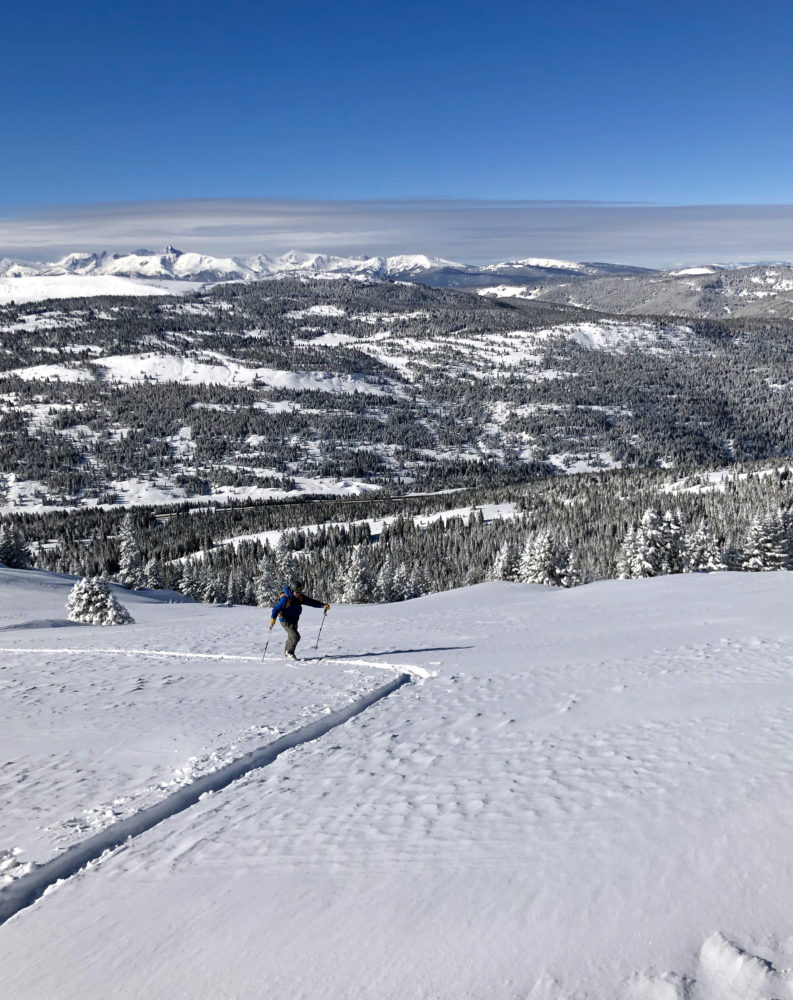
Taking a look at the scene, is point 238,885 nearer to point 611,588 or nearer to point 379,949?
point 379,949

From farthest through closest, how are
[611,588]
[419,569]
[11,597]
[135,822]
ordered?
[419,569] < [11,597] < [611,588] < [135,822]

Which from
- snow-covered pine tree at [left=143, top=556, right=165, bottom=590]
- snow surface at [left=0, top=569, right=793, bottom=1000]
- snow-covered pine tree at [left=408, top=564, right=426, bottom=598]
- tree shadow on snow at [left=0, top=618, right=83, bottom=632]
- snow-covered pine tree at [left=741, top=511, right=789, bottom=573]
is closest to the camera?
snow surface at [left=0, top=569, right=793, bottom=1000]

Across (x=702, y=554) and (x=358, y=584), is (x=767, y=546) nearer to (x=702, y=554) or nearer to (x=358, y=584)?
(x=702, y=554)

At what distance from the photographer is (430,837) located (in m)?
7.23

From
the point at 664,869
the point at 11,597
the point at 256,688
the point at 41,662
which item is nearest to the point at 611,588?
the point at 256,688

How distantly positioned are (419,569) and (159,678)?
7077cm

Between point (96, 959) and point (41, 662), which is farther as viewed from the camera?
point (41, 662)

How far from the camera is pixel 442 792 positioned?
27.8ft

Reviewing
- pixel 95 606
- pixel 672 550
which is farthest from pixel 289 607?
pixel 672 550

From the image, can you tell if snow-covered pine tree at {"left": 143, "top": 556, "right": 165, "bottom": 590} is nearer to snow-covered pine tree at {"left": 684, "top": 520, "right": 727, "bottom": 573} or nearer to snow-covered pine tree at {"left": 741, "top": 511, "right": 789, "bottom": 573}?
snow-covered pine tree at {"left": 684, "top": 520, "right": 727, "bottom": 573}

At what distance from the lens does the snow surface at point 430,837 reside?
17.1ft

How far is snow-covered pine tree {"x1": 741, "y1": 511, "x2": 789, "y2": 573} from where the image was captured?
189ft

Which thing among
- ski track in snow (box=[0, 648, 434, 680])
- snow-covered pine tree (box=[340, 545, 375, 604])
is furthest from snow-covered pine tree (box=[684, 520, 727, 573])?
ski track in snow (box=[0, 648, 434, 680])

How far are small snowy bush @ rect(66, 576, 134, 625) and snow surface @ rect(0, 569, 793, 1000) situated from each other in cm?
2418
